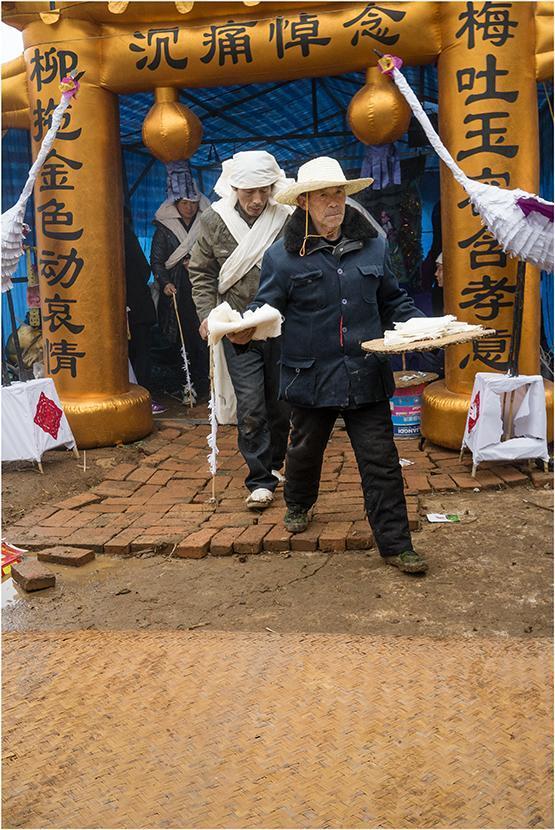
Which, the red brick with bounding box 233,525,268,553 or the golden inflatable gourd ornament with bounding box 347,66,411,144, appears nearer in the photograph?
the red brick with bounding box 233,525,268,553

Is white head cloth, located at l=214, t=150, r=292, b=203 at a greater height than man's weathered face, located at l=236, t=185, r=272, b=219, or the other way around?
white head cloth, located at l=214, t=150, r=292, b=203

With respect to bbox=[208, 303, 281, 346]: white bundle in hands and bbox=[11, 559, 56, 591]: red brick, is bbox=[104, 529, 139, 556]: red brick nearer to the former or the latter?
bbox=[11, 559, 56, 591]: red brick

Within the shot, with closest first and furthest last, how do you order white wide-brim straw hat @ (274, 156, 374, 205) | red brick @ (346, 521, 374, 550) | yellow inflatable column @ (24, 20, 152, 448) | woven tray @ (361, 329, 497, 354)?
woven tray @ (361, 329, 497, 354), white wide-brim straw hat @ (274, 156, 374, 205), red brick @ (346, 521, 374, 550), yellow inflatable column @ (24, 20, 152, 448)

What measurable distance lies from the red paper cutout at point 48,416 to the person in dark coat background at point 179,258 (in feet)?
9.72

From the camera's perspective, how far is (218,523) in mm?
5195

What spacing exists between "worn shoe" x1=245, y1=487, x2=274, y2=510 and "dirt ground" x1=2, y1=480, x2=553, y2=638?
2.05 ft

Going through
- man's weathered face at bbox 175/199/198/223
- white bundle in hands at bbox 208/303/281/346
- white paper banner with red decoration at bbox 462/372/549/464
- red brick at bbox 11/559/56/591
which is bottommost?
red brick at bbox 11/559/56/591

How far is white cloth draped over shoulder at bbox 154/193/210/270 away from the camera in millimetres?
8984

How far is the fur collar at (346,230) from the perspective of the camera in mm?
4352

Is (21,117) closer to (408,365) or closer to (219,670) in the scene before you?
(408,365)

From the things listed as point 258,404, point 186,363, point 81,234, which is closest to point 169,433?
point 186,363

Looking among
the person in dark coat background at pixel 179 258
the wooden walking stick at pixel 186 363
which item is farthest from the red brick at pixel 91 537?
the person in dark coat background at pixel 179 258

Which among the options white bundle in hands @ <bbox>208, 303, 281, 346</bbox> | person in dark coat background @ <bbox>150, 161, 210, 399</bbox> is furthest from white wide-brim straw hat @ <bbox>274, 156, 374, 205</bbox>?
person in dark coat background @ <bbox>150, 161, 210, 399</bbox>

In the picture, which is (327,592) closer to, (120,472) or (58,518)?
(58,518)
